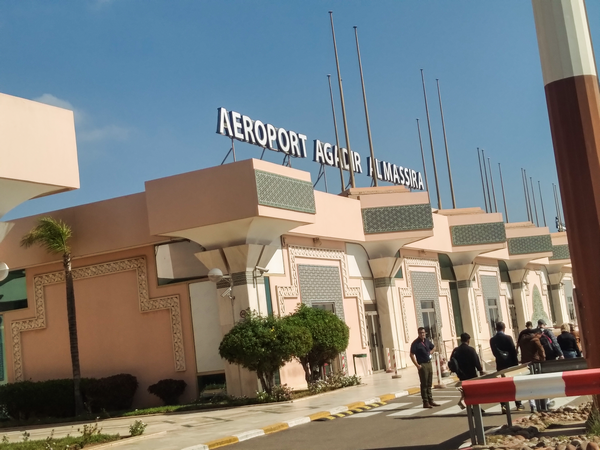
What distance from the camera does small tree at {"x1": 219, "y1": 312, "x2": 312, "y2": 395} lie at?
67.9 feet

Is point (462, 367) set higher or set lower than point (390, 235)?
lower

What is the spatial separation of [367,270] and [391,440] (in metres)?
19.1

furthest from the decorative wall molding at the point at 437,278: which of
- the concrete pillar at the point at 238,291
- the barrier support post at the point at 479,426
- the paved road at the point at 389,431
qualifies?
the barrier support post at the point at 479,426

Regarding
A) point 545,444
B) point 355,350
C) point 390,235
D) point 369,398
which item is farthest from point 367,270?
point 545,444

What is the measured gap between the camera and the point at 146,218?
23.5 metres

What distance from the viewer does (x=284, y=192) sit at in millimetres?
22688

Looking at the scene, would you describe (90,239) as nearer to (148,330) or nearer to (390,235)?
(148,330)

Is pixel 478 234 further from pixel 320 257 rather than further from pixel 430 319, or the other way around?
pixel 320 257

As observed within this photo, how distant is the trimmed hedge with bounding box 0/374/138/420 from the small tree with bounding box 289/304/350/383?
5469 millimetres

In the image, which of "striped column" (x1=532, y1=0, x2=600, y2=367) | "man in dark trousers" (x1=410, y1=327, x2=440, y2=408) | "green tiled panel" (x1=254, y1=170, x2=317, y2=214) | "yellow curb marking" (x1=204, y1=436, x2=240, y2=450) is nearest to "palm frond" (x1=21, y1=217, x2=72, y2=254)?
"green tiled panel" (x1=254, y1=170, x2=317, y2=214)

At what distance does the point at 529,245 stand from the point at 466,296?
406 inches

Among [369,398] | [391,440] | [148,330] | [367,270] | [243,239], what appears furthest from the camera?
[367,270]

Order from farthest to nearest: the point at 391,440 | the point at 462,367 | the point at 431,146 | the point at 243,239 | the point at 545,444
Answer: the point at 431,146
the point at 243,239
the point at 462,367
the point at 391,440
the point at 545,444

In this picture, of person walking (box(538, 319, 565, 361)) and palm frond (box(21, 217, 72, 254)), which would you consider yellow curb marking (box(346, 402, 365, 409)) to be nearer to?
person walking (box(538, 319, 565, 361))
